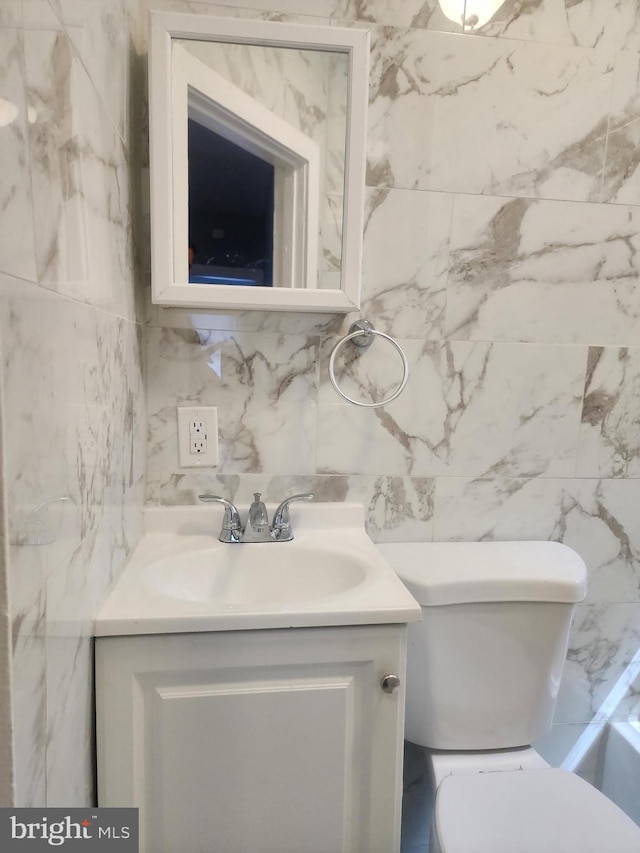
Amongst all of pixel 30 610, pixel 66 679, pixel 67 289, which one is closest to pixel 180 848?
pixel 66 679

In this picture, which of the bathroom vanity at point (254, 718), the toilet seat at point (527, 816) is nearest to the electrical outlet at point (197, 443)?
the bathroom vanity at point (254, 718)

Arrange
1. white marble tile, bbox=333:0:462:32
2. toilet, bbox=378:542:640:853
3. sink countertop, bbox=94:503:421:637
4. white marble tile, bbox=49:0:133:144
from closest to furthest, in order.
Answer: white marble tile, bbox=49:0:133:144
sink countertop, bbox=94:503:421:637
toilet, bbox=378:542:640:853
white marble tile, bbox=333:0:462:32

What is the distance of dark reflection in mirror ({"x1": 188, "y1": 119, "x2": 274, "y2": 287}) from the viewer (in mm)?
1003

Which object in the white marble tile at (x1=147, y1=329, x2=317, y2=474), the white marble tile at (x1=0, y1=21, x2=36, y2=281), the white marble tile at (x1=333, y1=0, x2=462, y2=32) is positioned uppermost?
the white marble tile at (x1=333, y1=0, x2=462, y2=32)

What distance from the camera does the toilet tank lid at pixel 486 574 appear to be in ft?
3.26

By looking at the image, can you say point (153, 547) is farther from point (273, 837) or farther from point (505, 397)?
point (505, 397)

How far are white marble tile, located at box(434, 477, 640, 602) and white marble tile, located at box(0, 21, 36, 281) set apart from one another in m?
0.96

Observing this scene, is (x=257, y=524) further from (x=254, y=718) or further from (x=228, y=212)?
(x=228, y=212)

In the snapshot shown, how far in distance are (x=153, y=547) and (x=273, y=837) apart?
21.3 inches

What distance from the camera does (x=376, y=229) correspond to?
44.2 inches

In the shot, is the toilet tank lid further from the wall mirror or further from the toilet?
the wall mirror

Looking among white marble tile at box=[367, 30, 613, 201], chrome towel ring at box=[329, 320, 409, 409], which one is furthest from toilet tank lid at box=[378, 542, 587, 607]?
white marble tile at box=[367, 30, 613, 201]

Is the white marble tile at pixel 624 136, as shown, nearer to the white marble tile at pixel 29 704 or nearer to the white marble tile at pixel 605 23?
the white marble tile at pixel 605 23

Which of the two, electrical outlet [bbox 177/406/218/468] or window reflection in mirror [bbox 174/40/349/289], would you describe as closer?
window reflection in mirror [bbox 174/40/349/289]
